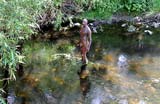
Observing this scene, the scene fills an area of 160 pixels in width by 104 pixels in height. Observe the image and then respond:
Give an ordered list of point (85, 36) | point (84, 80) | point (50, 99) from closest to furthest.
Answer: point (50, 99) → point (84, 80) → point (85, 36)

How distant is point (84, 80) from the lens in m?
11.2

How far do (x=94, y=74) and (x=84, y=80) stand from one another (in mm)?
491

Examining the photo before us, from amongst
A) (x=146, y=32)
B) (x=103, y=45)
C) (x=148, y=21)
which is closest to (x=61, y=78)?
(x=103, y=45)

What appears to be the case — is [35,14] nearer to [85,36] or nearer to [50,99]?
[85,36]

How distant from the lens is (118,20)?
17.3 metres

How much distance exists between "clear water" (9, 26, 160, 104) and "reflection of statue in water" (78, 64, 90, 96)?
108 mm

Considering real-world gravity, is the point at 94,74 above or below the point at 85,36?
below

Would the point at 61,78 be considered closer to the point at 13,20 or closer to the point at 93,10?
the point at 13,20

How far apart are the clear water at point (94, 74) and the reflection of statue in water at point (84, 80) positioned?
108 mm

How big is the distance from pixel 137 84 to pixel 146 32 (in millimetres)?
5550

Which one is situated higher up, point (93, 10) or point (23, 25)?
point (23, 25)

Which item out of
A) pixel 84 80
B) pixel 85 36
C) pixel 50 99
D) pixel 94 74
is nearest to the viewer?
pixel 50 99

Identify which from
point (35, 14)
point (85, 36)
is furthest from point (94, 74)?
point (35, 14)

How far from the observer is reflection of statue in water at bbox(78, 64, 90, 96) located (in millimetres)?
10680
